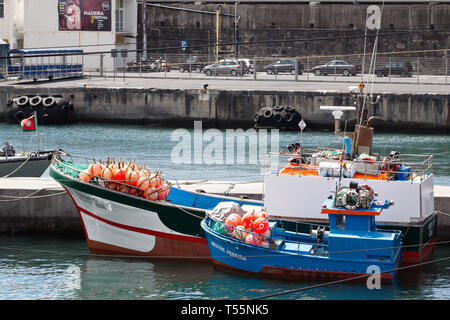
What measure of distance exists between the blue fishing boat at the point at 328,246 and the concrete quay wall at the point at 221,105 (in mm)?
27868

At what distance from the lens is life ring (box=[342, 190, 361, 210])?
16.7m

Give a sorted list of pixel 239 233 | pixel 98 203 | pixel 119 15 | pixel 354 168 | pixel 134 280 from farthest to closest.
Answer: pixel 119 15, pixel 98 203, pixel 354 168, pixel 134 280, pixel 239 233

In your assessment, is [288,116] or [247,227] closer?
[247,227]

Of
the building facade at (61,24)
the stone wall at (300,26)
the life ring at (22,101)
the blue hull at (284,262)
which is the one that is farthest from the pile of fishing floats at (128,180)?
the stone wall at (300,26)

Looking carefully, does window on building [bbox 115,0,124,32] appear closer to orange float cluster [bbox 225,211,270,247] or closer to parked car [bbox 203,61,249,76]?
parked car [bbox 203,61,249,76]

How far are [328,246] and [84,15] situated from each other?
50.1 metres

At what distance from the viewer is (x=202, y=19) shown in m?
75.3

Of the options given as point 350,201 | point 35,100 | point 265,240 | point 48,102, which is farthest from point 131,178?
point 35,100

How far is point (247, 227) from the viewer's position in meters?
17.8

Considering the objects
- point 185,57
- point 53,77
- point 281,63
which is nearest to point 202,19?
point 185,57

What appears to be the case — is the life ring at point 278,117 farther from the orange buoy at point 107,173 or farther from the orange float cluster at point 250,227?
the orange float cluster at point 250,227

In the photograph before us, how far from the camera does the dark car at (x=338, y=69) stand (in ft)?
191

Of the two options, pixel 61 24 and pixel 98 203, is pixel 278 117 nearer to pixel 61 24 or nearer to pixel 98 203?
pixel 61 24

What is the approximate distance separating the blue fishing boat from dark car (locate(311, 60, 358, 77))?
4133cm
